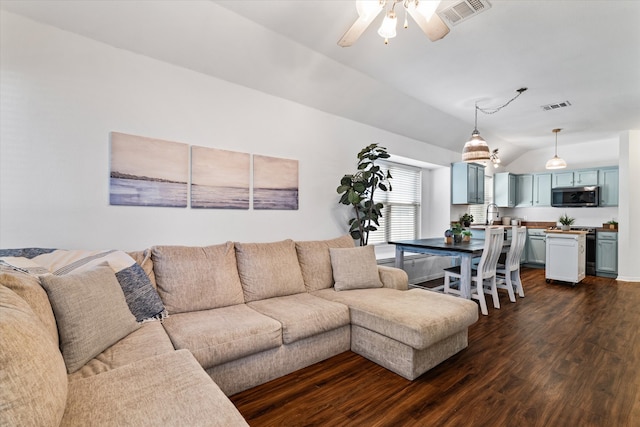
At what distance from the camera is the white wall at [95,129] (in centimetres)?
199

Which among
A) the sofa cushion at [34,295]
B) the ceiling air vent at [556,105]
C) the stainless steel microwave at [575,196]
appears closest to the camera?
the sofa cushion at [34,295]

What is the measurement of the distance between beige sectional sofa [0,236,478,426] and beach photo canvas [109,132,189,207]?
50 cm

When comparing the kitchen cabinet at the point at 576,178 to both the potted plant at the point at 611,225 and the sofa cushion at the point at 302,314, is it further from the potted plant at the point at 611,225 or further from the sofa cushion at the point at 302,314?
the sofa cushion at the point at 302,314

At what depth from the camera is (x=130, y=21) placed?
86.3 inches

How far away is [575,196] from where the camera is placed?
632cm

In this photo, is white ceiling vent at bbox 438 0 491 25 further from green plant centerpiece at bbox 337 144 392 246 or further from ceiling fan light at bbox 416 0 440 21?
green plant centerpiece at bbox 337 144 392 246

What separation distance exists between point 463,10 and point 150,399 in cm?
321

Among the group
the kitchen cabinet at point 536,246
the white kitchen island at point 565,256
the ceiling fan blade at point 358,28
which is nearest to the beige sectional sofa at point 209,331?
the ceiling fan blade at point 358,28

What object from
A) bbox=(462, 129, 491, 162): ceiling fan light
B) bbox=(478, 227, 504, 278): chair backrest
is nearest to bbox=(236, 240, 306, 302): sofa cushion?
bbox=(478, 227, 504, 278): chair backrest

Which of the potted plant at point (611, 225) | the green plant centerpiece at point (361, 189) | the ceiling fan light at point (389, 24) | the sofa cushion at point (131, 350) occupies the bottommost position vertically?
the sofa cushion at point (131, 350)

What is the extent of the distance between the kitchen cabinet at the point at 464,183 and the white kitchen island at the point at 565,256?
4.79ft

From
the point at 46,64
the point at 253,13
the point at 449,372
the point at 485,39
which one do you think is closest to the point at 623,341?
the point at 449,372

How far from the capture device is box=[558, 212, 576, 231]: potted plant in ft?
19.3

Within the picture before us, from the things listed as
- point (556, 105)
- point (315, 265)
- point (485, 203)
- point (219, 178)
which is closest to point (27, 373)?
point (219, 178)
